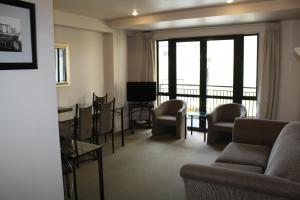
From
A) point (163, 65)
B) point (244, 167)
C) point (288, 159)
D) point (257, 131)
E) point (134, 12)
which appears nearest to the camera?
point (288, 159)

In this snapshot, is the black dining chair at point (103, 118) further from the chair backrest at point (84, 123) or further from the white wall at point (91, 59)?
the white wall at point (91, 59)

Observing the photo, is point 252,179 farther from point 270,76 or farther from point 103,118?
point 270,76

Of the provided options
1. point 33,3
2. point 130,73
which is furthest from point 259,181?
point 130,73

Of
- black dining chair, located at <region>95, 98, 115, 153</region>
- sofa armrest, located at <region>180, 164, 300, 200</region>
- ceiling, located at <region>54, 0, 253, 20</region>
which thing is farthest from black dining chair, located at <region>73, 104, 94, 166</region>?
sofa armrest, located at <region>180, 164, 300, 200</region>

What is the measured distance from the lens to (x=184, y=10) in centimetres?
489

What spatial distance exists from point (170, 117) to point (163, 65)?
4.92 ft

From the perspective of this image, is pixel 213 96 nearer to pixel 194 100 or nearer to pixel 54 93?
pixel 194 100

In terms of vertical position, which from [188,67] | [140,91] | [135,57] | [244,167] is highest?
[135,57]

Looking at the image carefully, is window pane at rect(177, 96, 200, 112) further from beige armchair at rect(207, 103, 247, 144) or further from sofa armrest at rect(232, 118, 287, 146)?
sofa armrest at rect(232, 118, 287, 146)

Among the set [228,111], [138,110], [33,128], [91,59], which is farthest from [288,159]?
[138,110]

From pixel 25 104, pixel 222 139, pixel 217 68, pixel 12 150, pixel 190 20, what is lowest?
pixel 222 139

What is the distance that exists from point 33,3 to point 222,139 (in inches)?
181

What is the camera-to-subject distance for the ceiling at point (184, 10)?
4.25 meters

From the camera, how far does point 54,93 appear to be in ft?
6.77
